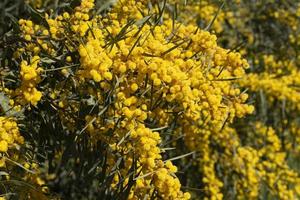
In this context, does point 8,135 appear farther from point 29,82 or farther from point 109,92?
point 109,92

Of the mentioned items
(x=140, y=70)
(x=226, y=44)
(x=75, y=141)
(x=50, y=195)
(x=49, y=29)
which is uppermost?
(x=226, y=44)

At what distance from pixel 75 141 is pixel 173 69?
37cm

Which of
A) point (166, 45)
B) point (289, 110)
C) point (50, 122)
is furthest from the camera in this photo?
point (289, 110)

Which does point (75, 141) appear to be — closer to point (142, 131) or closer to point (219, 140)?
point (142, 131)

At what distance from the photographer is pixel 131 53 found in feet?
5.37

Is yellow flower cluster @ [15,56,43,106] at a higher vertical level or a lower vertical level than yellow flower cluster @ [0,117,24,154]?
higher

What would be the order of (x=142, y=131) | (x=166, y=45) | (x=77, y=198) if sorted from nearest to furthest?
(x=142, y=131) → (x=166, y=45) → (x=77, y=198)

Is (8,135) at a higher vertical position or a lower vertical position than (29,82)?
lower

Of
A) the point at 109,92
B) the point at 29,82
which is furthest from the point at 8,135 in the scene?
the point at 109,92

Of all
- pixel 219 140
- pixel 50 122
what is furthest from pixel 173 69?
pixel 219 140

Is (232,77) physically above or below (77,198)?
above

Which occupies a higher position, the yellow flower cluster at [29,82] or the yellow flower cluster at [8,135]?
the yellow flower cluster at [29,82]

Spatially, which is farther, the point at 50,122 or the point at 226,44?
the point at 226,44

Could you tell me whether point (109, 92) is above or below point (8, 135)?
above
